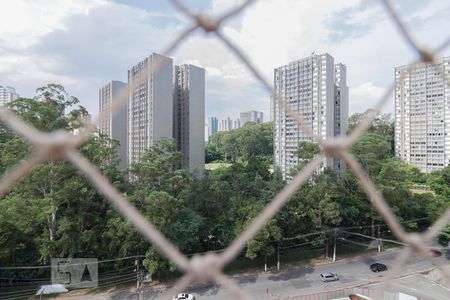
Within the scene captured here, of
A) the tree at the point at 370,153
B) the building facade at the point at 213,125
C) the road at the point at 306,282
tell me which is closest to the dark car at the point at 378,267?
the road at the point at 306,282

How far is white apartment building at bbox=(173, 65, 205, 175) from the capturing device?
11.5 metres

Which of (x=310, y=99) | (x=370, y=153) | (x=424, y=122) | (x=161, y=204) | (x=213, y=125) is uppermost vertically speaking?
(x=213, y=125)

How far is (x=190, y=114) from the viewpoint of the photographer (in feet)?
37.8

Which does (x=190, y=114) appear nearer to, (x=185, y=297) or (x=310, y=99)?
(x=310, y=99)

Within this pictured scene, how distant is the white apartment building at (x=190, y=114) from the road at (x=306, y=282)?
5.88m

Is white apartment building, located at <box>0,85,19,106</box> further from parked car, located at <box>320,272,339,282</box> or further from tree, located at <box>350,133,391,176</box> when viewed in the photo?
tree, located at <box>350,133,391,176</box>

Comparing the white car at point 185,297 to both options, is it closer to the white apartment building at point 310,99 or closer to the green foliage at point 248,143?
the white apartment building at point 310,99

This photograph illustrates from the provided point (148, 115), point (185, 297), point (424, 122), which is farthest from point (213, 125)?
point (185, 297)

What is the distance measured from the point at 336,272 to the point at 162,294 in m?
3.57

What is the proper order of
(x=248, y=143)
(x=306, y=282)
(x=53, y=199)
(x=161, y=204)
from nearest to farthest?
(x=53, y=199), (x=161, y=204), (x=306, y=282), (x=248, y=143)

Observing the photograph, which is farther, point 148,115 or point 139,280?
point 148,115

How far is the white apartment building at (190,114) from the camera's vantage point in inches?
454

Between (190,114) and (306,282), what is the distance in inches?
288

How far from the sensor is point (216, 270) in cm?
40
